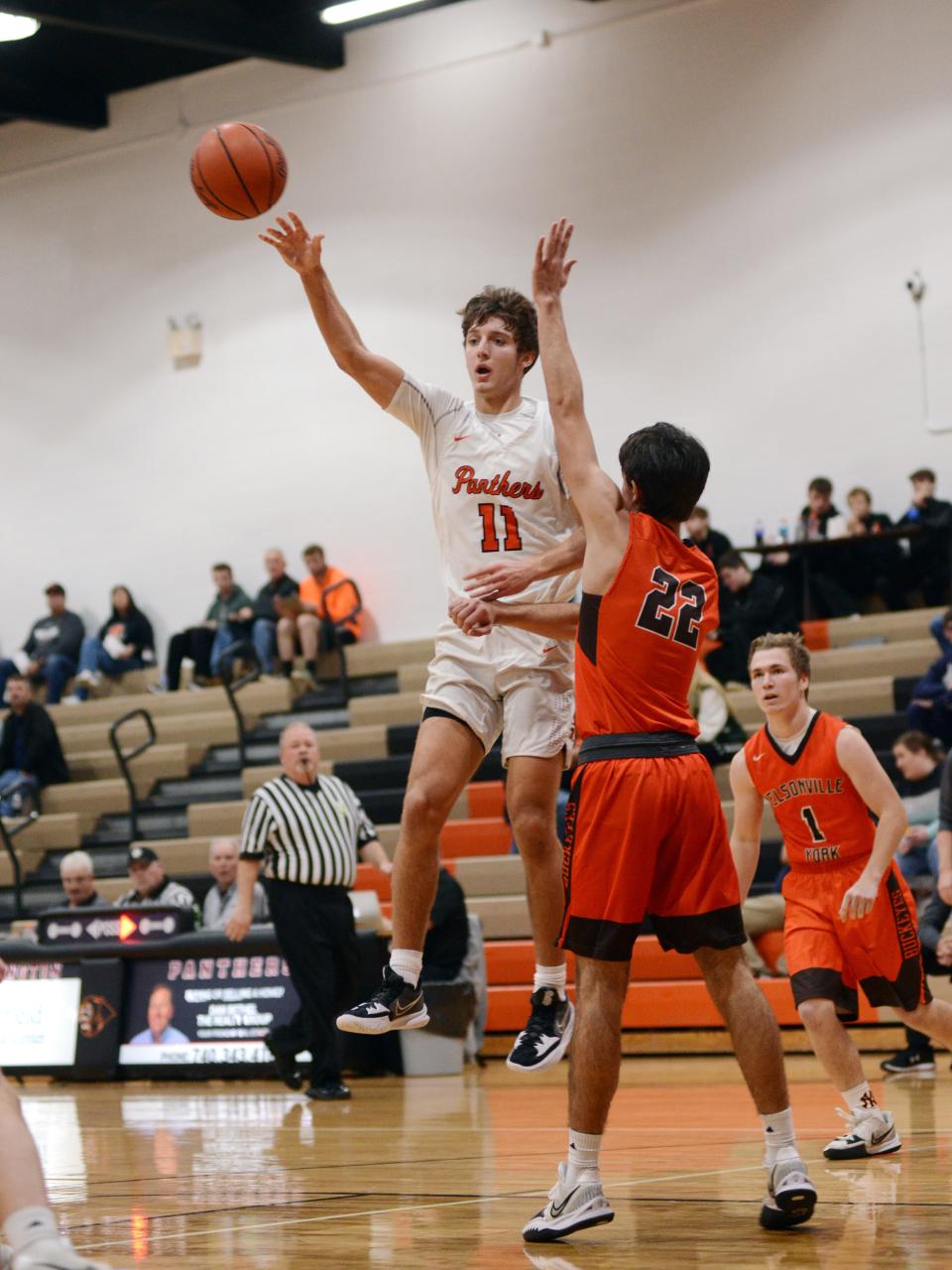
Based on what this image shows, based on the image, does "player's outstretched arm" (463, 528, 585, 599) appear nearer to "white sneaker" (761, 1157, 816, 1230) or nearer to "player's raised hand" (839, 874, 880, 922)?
"player's raised hand" (839, 874, 880, 922)

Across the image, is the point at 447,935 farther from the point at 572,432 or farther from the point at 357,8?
the point at 357,8

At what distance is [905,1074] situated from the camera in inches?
330

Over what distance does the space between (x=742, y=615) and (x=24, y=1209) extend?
10462mm

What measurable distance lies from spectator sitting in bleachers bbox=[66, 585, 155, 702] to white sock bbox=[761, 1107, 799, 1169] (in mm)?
14153

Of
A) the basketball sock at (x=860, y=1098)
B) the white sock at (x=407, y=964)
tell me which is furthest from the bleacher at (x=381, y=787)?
the white sock at (x=407, y=964)

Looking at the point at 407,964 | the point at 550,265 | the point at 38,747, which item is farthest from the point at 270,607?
the point at 550,265

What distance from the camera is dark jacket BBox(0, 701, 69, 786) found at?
1584cm

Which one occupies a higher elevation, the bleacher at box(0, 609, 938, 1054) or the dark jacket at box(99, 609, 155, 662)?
the dark jacket at box(99, 609, 155, 662)

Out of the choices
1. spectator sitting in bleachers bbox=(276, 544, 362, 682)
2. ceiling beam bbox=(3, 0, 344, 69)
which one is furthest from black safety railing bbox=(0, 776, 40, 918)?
ceiling beam bbox=(3, 0, 344, 69)

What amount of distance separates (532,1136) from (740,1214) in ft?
7.59

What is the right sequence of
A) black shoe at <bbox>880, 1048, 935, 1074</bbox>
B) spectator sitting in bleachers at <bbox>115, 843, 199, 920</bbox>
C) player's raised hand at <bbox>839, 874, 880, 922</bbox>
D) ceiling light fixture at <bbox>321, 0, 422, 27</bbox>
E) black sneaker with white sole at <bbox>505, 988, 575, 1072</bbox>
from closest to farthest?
black sneaker with white sole at <bbox>505, 988, 575, 1072</bbox> < player's raised hand at <bbox>839, 874, 880, 922</bbox> < black shoe at <bbox>880, 1048, 935, 1074</bbox> < spectator sitting in bleachers at <bbox>115, 843, 199, 920</bbox> < ceiling light fixture at <bbox>321, 0, 422, 27</bbox>

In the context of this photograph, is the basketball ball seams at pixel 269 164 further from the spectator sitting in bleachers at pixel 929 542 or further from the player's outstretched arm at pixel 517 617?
the spectator sitting in bleachers at pixel 929 542

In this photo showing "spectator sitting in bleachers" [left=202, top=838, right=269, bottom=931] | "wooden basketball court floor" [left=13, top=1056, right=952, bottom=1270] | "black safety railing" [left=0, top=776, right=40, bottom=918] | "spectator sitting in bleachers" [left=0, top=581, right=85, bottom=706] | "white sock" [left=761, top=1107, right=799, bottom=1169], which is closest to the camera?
"wooden basketball court floor" [left=13, top=1056, right=952, bottom=1270]

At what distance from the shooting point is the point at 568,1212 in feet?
13.9
